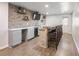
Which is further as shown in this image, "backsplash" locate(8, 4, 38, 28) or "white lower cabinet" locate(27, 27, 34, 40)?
"white lower cabinet" locate(27, 27, 34, 40)

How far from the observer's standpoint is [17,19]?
2.17m

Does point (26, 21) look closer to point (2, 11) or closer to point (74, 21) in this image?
point (2, 11)

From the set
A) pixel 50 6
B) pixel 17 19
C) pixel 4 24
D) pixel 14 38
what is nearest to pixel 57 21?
pixel 50 6

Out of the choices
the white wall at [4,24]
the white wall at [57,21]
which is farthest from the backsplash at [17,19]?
the white wall at [57,21]

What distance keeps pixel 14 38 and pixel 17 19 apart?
36cm

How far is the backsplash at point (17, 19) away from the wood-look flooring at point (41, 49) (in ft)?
1.07

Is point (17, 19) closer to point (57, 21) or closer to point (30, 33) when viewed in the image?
point (30, 33)

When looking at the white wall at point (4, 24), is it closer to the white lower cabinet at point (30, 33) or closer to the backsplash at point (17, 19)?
the backsplash at point (17, 19)

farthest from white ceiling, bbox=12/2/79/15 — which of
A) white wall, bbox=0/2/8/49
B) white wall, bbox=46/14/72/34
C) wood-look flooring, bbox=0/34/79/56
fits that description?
wood-look flooring, bbox=0/34/79/56

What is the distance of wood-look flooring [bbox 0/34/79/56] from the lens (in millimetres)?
2182

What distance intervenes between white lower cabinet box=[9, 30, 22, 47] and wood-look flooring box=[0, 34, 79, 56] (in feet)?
0.27

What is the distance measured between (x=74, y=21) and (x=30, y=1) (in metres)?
0.91

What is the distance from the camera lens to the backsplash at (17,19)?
213 cm

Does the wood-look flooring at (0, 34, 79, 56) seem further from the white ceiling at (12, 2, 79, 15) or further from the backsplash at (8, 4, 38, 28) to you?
the white ceiling at (12, 2, 79, 15)
